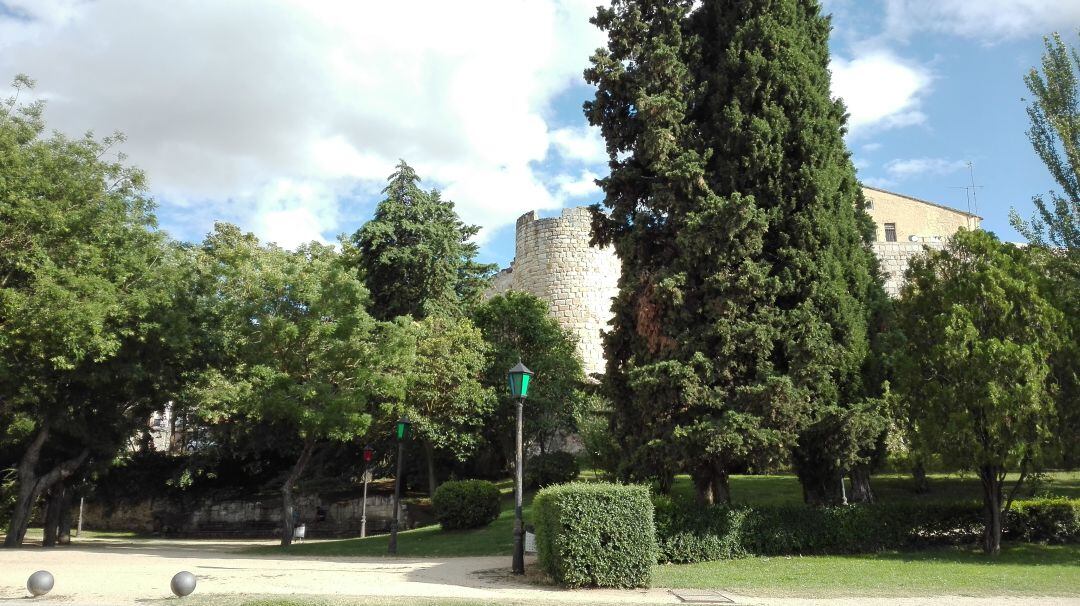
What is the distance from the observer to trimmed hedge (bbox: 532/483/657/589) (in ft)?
35.3

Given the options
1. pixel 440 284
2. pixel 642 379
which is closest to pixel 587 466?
pixel 440 284

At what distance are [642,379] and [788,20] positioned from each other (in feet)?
29.8

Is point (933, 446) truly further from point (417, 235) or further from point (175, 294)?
point (417, 235)

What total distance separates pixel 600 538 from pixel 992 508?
8684 millimetres

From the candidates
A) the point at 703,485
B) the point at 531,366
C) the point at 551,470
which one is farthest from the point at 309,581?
the point at 531,366

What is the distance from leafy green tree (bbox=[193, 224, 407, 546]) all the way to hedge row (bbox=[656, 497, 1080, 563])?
990 centimetres

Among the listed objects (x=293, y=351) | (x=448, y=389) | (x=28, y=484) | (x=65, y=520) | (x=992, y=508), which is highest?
(x=293, y=351)

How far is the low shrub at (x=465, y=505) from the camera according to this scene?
20703 millimetres

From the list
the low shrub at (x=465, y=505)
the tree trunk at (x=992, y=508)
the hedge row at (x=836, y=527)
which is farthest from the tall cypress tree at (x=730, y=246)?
the low shrub at (x=465, y=505)

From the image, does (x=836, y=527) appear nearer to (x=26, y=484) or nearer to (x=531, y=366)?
(x=531, y=366)

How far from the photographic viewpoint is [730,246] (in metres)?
15.1

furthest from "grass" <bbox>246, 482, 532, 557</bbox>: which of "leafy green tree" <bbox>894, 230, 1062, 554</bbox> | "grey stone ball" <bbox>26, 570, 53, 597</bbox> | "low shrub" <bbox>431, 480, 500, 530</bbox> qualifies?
"leafy green tree" <bbox>894, 230, 1062, 554</bbox>

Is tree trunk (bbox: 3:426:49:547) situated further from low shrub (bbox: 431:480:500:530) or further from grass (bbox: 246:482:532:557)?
low shrub (bbox: 431:480:500:530)

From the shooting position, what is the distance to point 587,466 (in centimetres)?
3144
